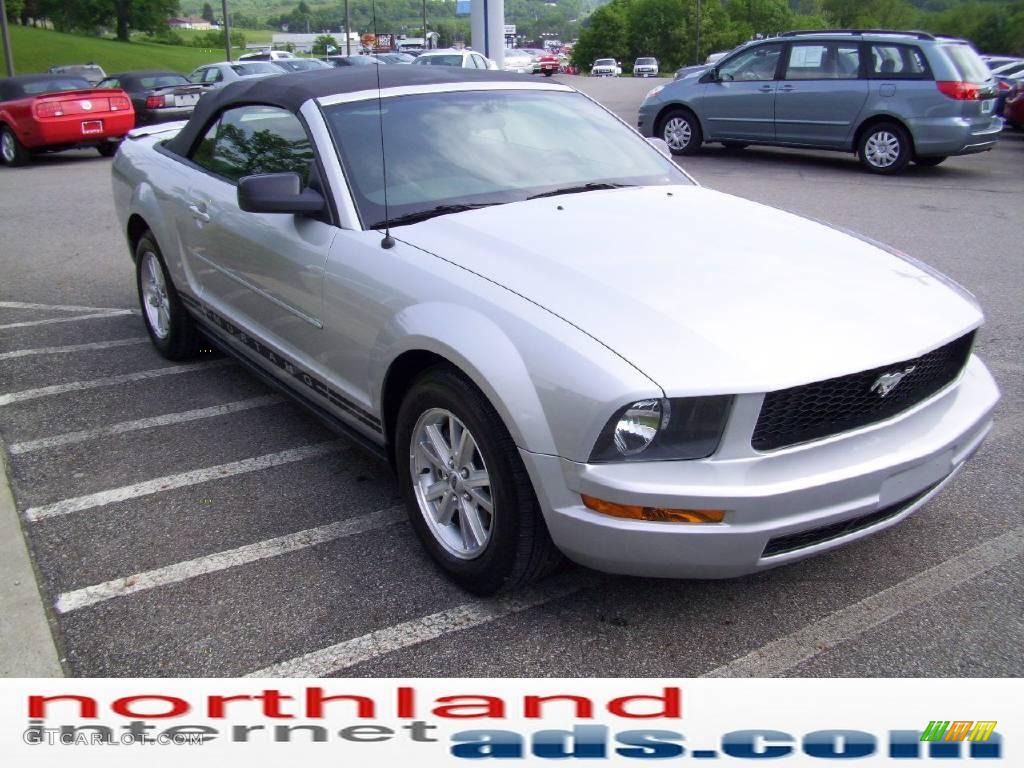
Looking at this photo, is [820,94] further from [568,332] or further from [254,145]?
[568,332]

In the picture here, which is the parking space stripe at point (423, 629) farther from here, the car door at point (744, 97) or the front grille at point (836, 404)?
the car door at point (744, 97)

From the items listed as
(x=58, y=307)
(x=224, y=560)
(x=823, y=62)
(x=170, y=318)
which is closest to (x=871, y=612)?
(x=224, y=560)

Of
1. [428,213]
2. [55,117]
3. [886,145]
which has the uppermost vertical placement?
[55,117]

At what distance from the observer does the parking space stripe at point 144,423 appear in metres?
4.40

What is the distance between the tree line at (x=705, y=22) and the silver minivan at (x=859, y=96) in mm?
71967

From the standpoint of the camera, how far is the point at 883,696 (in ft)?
8.34

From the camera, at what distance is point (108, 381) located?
521cm

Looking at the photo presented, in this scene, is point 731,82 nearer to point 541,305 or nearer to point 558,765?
point 541,305

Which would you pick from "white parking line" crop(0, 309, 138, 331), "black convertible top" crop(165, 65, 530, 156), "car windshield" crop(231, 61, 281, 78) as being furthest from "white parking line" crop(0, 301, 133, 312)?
"car windshield" crop(231, 61, 281, 78)

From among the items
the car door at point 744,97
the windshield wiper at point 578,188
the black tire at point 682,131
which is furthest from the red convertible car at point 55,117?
the windshield wiper at point 578,188

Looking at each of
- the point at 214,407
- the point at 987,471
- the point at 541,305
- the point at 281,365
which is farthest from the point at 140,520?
the point at 987,471

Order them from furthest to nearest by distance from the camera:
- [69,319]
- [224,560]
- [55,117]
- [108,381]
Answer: [55,117] → [69,319] → [108,381] → [224,560]

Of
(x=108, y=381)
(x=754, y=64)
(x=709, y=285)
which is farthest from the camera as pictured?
(x=754, y=64)

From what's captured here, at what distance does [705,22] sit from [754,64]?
92593mm
